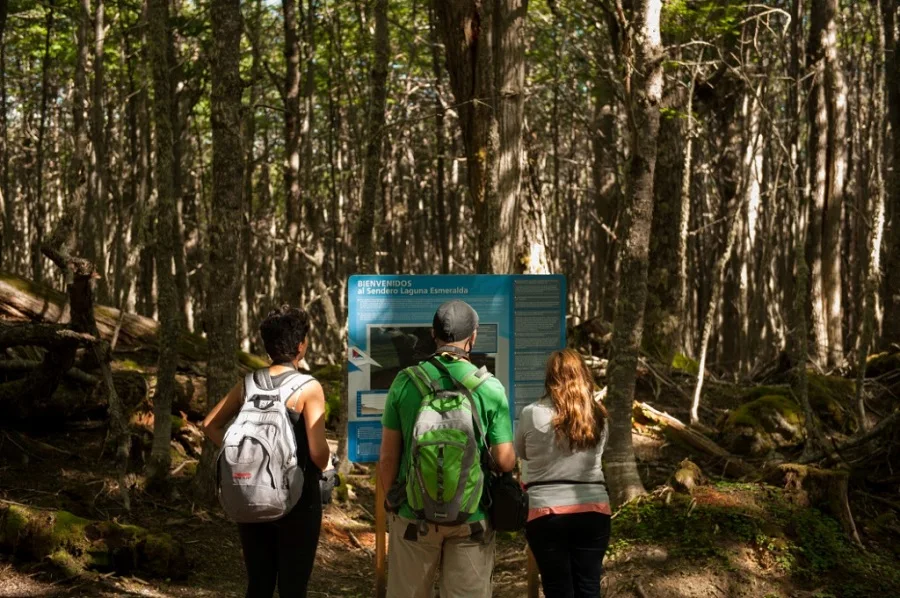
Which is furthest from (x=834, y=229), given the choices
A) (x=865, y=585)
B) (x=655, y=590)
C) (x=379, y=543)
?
(x=379, y=543)

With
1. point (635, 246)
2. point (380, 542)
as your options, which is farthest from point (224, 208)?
point (380, 542)

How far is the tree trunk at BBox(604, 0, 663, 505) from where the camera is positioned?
7.27m

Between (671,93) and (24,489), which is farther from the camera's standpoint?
(671,93)

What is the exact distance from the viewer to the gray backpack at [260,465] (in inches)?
151

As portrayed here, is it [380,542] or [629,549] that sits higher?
[380,542]

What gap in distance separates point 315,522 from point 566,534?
118 cm

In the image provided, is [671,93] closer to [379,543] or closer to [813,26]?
[813,26]

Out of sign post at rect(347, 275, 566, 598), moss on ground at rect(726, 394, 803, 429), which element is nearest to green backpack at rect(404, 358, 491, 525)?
sign post at rect(347, 275, 566, 598)

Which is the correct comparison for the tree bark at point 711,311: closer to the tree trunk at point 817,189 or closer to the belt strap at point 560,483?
the tree trunk at point 817,189

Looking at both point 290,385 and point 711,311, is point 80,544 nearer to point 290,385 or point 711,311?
point 290,385

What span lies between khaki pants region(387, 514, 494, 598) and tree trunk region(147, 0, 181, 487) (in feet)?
15.4

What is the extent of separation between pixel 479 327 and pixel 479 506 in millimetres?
1987

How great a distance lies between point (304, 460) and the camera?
13.2 ft

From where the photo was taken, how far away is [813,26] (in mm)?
Answer: 11875
